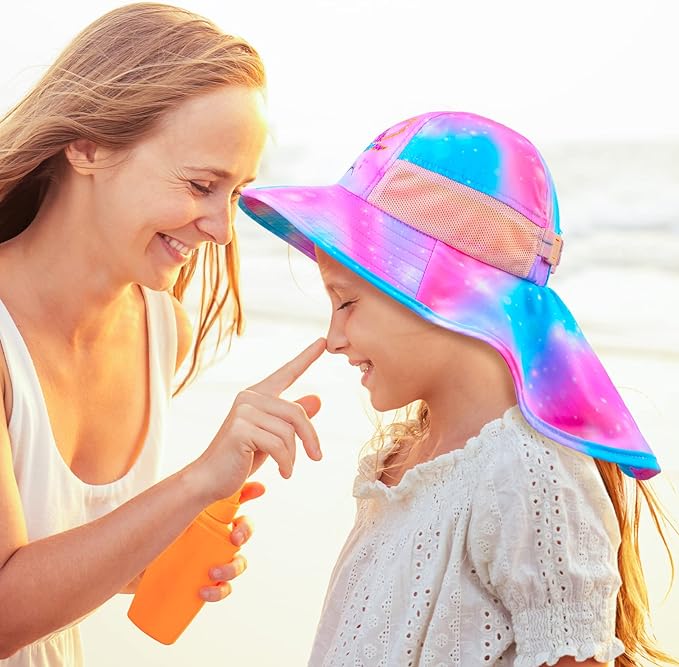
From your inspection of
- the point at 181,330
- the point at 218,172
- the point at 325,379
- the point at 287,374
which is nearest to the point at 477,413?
the point at 287,374

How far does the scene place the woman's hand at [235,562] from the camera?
1.26 metres

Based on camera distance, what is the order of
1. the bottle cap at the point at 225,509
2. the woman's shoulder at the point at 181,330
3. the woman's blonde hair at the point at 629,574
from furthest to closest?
the woman's shoulder at the point at 181,330, the bottle cap at the point at 225,509, the woman's blonde hair at the point at 629,574

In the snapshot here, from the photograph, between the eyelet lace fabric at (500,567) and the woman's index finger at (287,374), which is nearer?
the eyelet lace fabric at (500,567)

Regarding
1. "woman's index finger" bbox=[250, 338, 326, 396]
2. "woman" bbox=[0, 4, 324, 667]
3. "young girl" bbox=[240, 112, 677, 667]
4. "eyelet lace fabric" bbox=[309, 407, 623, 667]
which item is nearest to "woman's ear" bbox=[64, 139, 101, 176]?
"woman" bbox=[0, 4, 324, 667]

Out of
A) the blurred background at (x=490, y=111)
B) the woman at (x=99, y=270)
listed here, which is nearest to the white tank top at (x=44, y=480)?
the woman at (x=99, y=270)

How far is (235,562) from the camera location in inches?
50.7

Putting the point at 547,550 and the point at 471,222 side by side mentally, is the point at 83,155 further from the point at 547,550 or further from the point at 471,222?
the point at 547,550

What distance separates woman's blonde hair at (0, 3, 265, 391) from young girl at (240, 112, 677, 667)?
0.21 metres

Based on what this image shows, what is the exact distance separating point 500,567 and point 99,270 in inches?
27.2

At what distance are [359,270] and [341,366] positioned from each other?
75.5 inches

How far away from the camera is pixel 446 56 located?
4562 mm

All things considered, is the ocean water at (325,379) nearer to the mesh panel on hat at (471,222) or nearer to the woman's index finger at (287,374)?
the woman's index finger at (287,374)

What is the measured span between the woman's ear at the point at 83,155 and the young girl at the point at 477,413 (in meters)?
0.26

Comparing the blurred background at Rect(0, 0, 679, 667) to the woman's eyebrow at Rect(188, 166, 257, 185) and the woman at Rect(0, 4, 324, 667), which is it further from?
the woman's eyebrow at Rect(188, 166, 257, 185)
